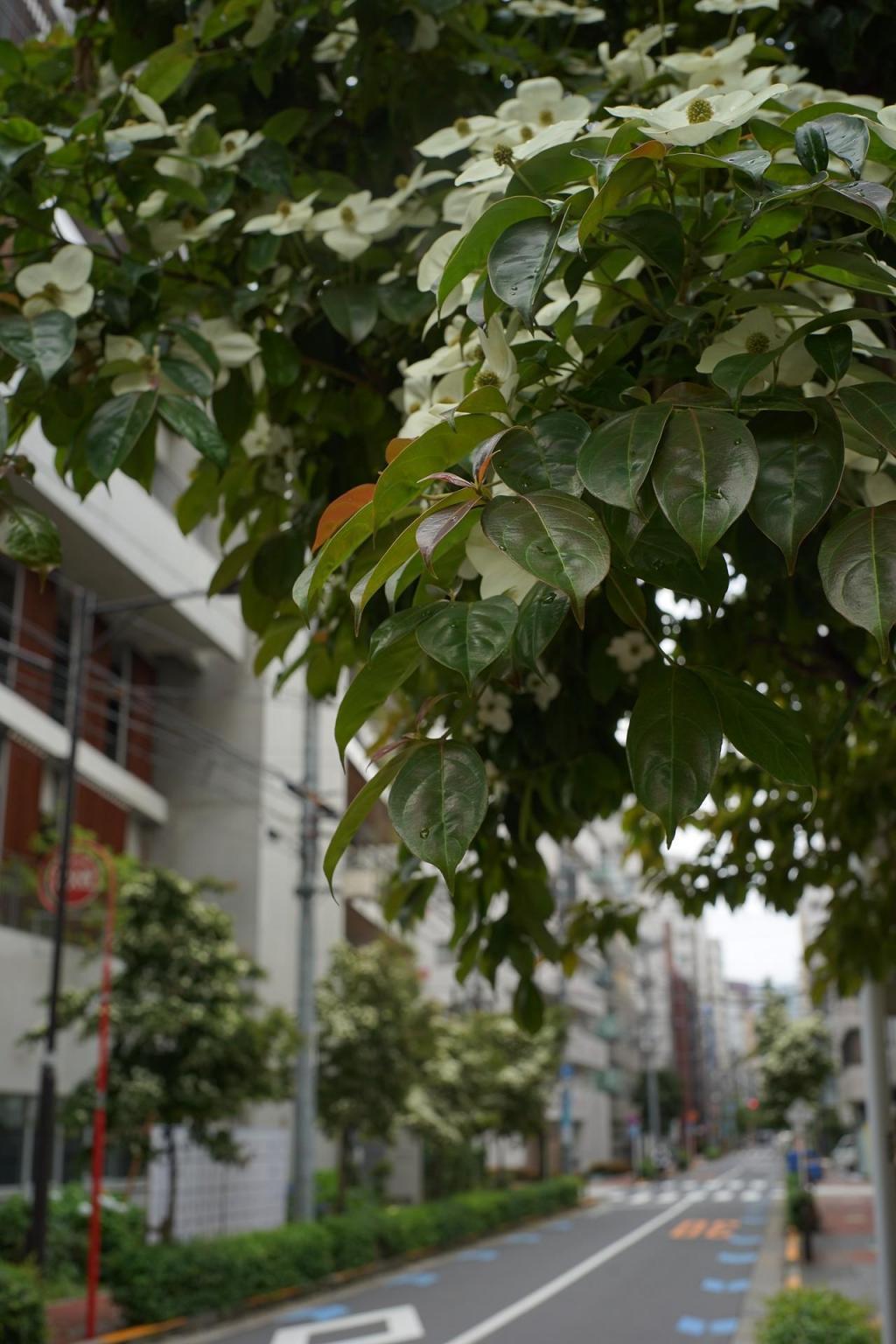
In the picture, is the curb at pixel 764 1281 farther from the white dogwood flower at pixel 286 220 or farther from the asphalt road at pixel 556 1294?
the white dogwood flower at pixel 286 220

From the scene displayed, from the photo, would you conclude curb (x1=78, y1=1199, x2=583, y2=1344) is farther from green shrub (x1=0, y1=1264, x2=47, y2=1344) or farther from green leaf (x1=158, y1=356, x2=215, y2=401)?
green leaf (x1=158, y1=356, x2=215, y2=401)

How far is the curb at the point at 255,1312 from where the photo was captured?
14.2 meters

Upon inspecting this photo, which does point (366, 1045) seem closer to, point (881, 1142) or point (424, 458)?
point (881, 1142)

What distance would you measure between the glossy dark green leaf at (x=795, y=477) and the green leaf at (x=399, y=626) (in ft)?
1.27

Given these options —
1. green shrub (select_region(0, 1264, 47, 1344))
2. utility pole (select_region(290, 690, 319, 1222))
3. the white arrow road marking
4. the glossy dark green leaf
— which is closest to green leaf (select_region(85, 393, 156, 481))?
the glossy dark green leaf

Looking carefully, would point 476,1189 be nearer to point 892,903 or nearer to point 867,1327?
point 867,1327

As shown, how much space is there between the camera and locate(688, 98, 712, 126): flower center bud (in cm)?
183

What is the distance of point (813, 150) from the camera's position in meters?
1.66

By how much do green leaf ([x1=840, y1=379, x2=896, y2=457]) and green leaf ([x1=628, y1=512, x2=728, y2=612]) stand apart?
0.22 meters

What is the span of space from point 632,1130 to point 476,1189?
29.9 m

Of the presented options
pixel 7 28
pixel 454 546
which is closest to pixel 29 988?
pixel 7 28

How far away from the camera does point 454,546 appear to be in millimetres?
1729

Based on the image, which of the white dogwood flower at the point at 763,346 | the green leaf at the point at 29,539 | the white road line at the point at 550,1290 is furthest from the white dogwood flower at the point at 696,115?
the white road line at the point at 550,1290

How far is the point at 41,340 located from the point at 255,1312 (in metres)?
16.4
